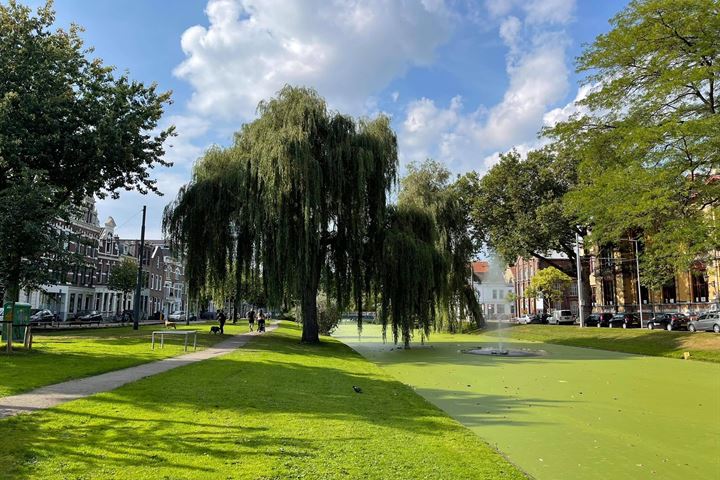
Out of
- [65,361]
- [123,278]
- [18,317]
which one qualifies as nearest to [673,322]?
[65,361]

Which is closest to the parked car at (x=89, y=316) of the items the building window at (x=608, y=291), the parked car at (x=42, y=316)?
the parked car at (x=42, y=316)

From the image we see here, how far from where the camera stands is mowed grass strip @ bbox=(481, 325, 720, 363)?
79.0 feet

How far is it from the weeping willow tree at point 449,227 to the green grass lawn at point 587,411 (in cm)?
1072

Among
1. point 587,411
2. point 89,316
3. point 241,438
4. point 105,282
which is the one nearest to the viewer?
point 241,438

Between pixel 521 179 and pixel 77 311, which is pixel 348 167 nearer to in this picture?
pixel 521 179

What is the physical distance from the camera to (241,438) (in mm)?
6609

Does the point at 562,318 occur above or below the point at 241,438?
below

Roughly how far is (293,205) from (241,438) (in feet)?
53.2

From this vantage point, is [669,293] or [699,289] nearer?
[699,289]

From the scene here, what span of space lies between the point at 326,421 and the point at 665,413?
25.0 feet

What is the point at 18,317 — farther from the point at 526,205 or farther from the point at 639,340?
the point at 526,205

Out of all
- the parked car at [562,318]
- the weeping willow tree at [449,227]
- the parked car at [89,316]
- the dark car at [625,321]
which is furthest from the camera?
the parked car at [562,318]

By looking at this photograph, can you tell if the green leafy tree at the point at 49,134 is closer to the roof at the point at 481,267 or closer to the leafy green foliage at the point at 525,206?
the leafy green foliage at the point at 525,206

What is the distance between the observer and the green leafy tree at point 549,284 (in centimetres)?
7119
